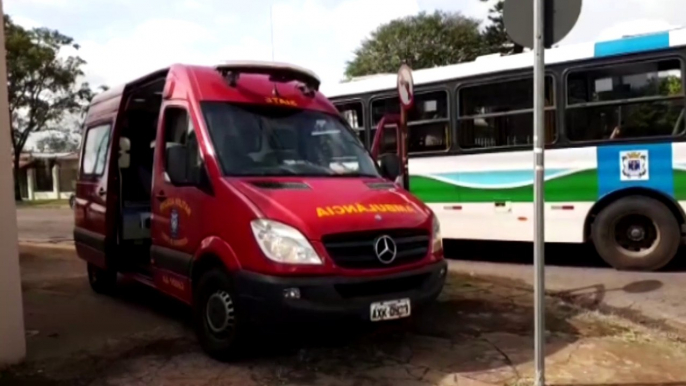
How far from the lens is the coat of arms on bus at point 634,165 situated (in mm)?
8430

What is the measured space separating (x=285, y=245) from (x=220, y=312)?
878 mm

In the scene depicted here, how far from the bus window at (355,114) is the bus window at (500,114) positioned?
1.95m

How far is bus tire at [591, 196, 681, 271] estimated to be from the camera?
839 cm

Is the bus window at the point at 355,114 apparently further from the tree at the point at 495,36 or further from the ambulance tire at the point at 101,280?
the tree at the point at 495,36

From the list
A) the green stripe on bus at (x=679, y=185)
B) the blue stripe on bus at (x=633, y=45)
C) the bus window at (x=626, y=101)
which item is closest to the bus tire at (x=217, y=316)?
the bus window at (x=626, y=101)

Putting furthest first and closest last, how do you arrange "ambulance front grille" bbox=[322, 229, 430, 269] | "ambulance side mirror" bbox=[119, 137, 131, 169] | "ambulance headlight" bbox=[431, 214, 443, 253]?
"ambulance side mirror" bbox=[119, 137, 131, 169]
"ambulance headlight" bbox=[431, 214, 443, 253]
"ambulance front grille" bbox=[322, 229, 430, 269]

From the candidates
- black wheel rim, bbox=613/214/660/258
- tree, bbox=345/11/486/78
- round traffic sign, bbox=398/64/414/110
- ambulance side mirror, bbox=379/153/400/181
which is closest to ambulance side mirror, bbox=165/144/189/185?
ambulance side mirror, bbox=379/153/400/181

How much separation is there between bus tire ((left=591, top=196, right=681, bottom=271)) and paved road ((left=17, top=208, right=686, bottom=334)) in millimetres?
187

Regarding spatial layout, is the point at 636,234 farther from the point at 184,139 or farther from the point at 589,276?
the point at 184,139

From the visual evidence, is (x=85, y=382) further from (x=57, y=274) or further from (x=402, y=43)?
(x=402, y=43)

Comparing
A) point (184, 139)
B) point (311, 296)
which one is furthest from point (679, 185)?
point (184, 139)

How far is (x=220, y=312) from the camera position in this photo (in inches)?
204

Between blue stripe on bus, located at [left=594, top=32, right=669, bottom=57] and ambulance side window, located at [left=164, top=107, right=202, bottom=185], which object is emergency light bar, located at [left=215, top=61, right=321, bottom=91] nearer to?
ambulance side window, located at [left=164, top=107, right=202, bottom=185]

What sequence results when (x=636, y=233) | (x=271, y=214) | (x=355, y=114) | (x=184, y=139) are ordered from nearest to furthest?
(x=271, y=214) → (x=184, y=139) → (x=636, y=233) → (x=355, y=114)
